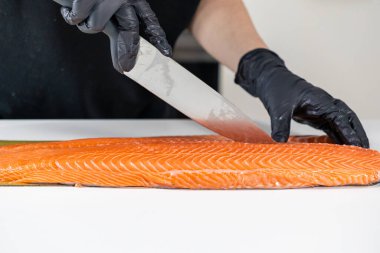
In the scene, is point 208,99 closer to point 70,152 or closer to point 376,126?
point 70,152

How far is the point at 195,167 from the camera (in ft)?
4.45

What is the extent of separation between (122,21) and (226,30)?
2.91 ft

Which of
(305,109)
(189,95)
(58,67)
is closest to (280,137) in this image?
(305,109)

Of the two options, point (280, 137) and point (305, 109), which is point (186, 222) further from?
point (305, 109)

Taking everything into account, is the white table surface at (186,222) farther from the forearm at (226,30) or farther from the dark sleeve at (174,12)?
the dark sleeve at (174,12)

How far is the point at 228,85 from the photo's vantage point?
335cm

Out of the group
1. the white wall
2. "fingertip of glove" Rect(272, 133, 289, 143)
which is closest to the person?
"fingertip of glove" Rect(272, 133, 289, 143)

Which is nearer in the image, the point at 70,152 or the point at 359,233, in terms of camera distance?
the point at 359,233

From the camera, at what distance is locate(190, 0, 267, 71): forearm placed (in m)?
2.21

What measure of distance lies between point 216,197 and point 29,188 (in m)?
0.40

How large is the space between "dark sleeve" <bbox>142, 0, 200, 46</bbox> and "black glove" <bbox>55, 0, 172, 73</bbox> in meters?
0.86

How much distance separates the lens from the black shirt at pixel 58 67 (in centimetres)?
225

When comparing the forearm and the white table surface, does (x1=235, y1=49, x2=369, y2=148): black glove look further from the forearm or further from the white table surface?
the white table surface

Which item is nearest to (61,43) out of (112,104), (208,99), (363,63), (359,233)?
(112,104)
